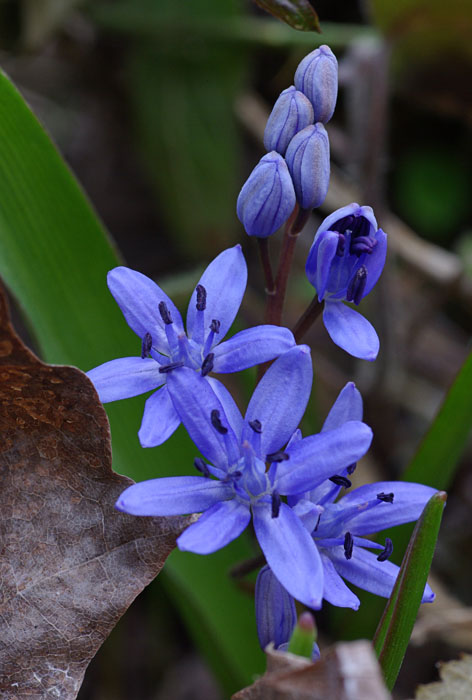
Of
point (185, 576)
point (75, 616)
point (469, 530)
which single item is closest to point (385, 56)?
point (469, 530)

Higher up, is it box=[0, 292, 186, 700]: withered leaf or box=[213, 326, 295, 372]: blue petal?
box=[213, 326, 295, 372]: blue petal

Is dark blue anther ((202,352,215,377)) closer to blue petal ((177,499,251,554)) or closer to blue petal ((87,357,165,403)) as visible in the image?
blue petal ((87,357,165,403))

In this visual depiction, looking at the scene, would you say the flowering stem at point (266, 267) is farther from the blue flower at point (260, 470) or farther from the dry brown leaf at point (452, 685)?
the dry brown leaf at point (452, 685)

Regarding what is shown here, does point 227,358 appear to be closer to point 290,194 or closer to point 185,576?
point 290,194

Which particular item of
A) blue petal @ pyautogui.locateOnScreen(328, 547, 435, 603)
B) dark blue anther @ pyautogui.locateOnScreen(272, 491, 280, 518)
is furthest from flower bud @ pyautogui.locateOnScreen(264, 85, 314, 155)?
blue petal @ pyautogui.locateOnScreen(328, 547, 435, 603)

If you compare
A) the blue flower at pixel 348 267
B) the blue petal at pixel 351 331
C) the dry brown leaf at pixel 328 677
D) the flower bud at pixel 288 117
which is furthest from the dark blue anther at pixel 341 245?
the dry brown leaf at pixel 328 677
